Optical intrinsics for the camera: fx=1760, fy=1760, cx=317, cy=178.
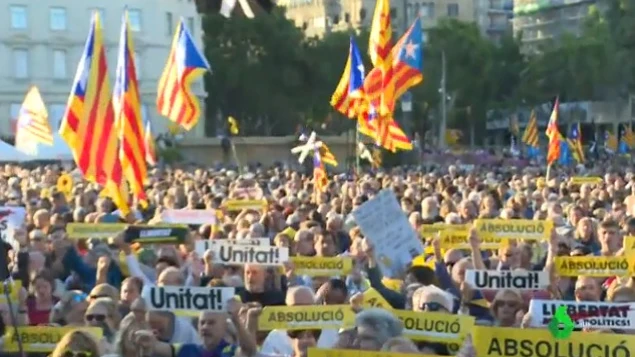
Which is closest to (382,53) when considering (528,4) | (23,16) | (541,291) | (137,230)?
(137,230)

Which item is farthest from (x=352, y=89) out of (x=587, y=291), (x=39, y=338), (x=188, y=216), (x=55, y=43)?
(x=55, y=43)

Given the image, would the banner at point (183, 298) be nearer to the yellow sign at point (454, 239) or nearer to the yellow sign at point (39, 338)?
the yellow sign at point (39, 338)

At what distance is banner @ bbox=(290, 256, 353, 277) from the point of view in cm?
1174

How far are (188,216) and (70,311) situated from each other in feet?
20.5

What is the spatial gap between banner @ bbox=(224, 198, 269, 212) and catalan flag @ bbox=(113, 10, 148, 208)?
1.04m

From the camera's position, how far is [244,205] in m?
18.5

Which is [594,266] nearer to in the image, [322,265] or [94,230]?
[322,265]

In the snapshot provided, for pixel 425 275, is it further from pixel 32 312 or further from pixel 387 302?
pixel 32 312

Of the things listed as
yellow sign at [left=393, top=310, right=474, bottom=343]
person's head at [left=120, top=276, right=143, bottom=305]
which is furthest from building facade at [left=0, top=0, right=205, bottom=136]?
yellow sign at [left=393, top=310, right=474, bottom=343]

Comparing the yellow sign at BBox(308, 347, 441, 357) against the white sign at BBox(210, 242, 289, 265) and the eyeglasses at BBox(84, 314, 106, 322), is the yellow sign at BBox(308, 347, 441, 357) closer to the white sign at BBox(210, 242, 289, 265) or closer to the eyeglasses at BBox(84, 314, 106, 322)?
the eyeglasses at BBox(84, 314, 106, 322)

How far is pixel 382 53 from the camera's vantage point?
2436 centimetres

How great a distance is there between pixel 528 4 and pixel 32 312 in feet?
336

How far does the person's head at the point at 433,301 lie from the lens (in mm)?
9211

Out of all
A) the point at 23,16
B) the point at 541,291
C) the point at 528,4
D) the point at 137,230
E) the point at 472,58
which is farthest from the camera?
the point at 528,4
